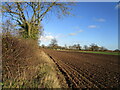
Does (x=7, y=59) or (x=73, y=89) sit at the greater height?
(x=7, y=59)

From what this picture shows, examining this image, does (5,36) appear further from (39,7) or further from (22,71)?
(39,7)

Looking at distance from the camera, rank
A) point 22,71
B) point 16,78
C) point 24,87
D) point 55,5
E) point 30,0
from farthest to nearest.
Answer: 1. point 55,5
2. point 30,0
3. point 22,71
4. point 16,78
5. point 24,87

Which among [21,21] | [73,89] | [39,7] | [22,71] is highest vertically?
[39,7]

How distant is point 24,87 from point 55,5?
11.4 meters

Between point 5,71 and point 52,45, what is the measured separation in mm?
97611

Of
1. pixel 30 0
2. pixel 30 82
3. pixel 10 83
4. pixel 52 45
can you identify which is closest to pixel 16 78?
pixel 10 83

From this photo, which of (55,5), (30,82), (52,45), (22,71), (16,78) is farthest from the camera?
(52,45)

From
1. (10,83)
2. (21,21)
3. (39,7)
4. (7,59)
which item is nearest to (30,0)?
(39,7)

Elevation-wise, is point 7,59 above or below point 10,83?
above

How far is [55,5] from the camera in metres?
12.4

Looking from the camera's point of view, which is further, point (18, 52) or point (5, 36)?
point (18, 52)

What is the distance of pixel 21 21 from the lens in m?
11.8

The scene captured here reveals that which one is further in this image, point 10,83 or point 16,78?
point 16,78

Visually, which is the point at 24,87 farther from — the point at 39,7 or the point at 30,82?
the point at 39,7
